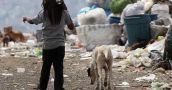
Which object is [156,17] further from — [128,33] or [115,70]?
[115,70]

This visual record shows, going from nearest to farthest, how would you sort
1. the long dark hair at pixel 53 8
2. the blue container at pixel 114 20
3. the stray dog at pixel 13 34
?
1. the long dark hair at pixel 53 8
2. the blue container at pixel 114 20
3. the stray dog at pixel 13 34

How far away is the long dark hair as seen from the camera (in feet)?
20.4

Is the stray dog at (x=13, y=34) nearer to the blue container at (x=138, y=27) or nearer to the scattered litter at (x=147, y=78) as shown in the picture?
the blue container at (x=138, y=27)

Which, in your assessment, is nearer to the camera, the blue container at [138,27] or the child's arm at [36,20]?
the child's arm at [36,20]

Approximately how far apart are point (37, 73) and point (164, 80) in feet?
8.81

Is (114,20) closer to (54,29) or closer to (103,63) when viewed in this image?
(103,63)

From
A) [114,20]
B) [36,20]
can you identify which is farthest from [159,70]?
[114,20]

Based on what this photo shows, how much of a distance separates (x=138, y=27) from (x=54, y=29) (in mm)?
6409

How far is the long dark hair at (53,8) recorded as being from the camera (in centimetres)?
623

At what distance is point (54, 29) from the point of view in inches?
251

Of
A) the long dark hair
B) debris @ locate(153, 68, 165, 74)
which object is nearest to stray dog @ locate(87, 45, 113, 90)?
the long dark hair

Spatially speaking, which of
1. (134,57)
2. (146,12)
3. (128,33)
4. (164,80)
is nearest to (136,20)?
(128,33)

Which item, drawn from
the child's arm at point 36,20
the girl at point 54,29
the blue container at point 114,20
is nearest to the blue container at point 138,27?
the blue container at point 114,20

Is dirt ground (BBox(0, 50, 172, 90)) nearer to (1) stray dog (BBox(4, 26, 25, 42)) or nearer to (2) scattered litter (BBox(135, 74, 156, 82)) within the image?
(2) scattered litter (BBox(135, 74, 156, 82))
